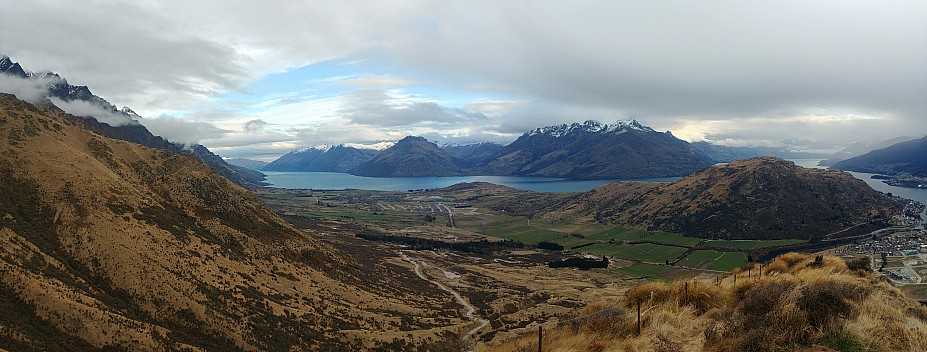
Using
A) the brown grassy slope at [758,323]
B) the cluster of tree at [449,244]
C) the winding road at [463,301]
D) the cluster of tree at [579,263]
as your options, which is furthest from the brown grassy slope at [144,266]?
the cluster of tree at [449,244]

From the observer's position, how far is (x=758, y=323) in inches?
437

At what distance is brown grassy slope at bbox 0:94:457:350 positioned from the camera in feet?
103

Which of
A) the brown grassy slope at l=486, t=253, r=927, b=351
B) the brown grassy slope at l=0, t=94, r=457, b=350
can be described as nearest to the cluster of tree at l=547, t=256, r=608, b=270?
the brown grassy slope at l=0, t=94, r=457, b=350

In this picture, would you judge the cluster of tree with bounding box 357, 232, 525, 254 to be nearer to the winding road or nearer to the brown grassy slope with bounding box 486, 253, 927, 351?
the winding road

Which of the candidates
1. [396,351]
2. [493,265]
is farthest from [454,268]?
[396,351]

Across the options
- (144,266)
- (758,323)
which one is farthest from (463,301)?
(758,323)

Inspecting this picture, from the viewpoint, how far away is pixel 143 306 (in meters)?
37.8

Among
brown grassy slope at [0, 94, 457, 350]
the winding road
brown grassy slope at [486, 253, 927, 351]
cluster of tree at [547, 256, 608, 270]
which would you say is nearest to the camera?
brown grassy slope at [486, 253, 927, 351]

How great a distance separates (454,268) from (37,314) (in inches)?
3576

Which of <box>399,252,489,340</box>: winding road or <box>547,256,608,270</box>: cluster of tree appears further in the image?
<box>547,256,608,270</box>: cluster of tree

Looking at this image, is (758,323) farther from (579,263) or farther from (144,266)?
(579,263)

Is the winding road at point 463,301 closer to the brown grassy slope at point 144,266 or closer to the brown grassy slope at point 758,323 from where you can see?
the brown grassy slope at point 144,266

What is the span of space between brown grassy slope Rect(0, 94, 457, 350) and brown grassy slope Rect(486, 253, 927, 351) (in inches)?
1240

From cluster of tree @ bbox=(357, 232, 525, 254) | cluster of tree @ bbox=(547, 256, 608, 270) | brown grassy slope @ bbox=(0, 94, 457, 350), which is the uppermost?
brown grassy slope @ bbox=(0, 94, 457, 350)
